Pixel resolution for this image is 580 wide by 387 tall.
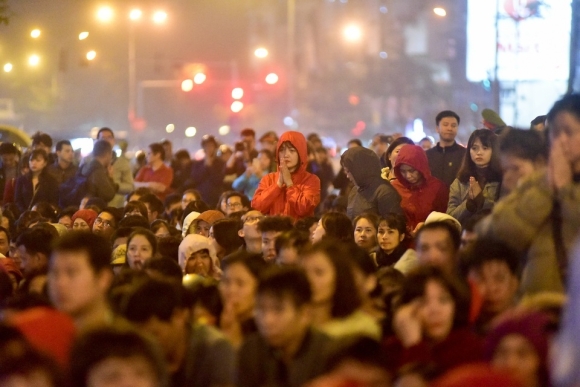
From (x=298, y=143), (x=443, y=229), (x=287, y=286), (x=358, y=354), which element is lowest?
(x=358, y=354)

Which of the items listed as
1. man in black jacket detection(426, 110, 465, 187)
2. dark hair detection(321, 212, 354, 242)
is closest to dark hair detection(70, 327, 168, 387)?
dark hair detection(321, 212, 354, 242)

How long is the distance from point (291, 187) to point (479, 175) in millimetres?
2033

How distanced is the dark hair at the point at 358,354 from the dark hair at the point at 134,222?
18.2 ft

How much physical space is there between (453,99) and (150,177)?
3058cm

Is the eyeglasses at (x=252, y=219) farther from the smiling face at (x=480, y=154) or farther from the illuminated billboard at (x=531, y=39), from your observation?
the illuminated billboard at (x=531, y=39)

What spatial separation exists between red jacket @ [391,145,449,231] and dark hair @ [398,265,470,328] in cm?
428

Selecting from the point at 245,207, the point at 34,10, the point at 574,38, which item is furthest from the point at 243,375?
the point at 34,10

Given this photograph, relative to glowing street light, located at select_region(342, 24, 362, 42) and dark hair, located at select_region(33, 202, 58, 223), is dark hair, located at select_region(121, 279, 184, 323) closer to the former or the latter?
dark hair, located at select_region(33, 202, 58, 223)

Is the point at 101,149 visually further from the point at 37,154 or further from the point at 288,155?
the point at 288,155

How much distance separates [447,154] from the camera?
11.3 m

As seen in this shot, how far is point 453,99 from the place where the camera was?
44906 mm

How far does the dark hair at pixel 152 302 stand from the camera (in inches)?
215

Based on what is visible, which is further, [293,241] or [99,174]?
[99,174]

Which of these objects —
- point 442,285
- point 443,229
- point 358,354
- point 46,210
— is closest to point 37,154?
point 46,210
